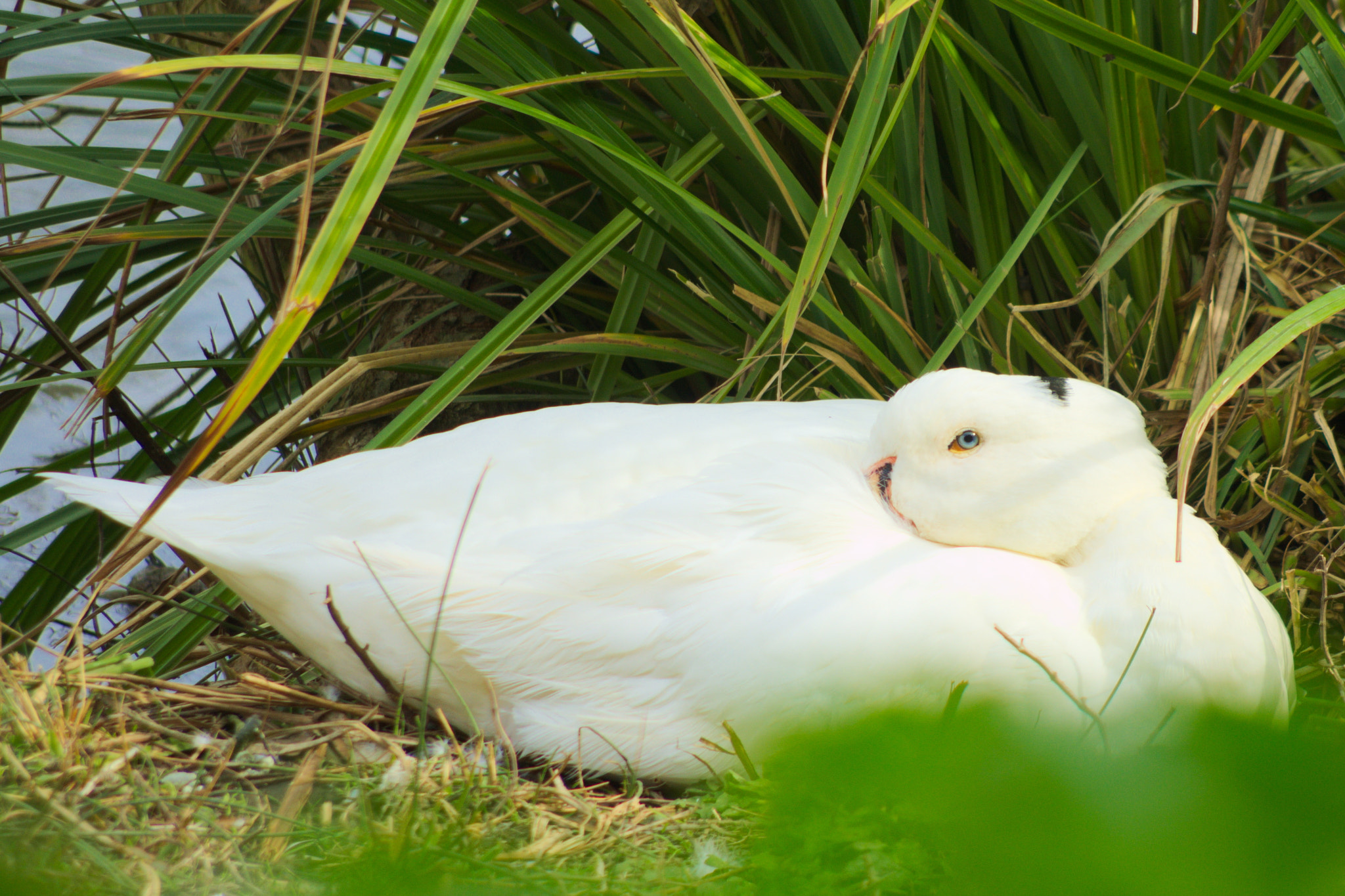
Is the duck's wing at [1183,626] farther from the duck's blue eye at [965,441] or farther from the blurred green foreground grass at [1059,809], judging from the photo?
the blurred green foreground grass at [1059,809]

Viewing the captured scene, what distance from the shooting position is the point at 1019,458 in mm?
1593

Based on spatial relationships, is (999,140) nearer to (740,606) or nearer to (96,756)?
(740,606)

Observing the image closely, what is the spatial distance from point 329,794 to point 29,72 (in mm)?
3394

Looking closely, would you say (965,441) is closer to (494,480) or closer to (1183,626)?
(1183,626)

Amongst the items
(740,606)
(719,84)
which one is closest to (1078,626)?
(740,606)

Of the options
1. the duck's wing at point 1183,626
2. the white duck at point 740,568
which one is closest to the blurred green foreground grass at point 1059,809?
the white duck at point 740,568

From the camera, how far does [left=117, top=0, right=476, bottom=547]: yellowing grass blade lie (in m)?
0.95

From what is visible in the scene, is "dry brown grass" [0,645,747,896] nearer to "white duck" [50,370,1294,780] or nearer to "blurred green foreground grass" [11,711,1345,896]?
"white duck" [50,370,1294,780]

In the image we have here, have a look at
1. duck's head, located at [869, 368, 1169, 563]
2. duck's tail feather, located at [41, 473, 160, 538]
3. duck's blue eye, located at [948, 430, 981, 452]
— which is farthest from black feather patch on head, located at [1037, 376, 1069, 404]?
duck's tail feather, located at [41, 473, 160, 538]

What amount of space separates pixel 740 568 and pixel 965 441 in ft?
1.41

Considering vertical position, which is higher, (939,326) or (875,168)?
(875,168)

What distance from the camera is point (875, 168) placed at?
7.50 feet

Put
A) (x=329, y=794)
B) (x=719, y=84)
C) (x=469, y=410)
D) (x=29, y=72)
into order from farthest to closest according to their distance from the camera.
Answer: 1. (x=29, y=72)
2. (x=469, y=410)
3. (x=719, y=84)
4. (x=329, y=794)

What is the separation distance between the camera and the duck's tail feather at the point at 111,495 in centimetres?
164
